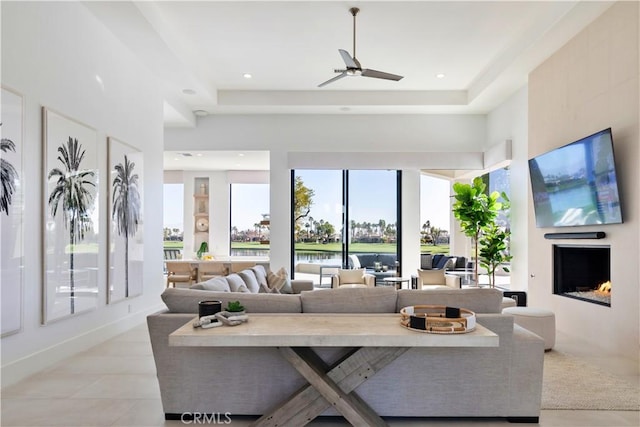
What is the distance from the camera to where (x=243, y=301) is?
2.75 meters

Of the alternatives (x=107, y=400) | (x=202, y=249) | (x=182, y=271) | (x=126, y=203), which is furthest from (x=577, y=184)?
(x=202, y=249)

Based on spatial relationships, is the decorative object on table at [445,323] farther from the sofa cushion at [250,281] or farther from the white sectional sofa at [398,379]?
the sofa cushion at [250,281]

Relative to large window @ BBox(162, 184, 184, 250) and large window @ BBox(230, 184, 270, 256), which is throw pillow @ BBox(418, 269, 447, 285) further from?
large window @ BBox(162, 184, 184, 250)

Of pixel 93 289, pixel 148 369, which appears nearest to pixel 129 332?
pixel 93 289

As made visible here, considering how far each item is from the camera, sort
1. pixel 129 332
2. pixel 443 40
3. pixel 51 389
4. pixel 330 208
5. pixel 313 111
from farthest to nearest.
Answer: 1. pixel 330 208
2. pixel 313 111
3. pixel 443 40
4. pixel 129 332
5. pixel 51 389

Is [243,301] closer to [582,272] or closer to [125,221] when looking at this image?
[125,221]

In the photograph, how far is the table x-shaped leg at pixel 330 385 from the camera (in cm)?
224

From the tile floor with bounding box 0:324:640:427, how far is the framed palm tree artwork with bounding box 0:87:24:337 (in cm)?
51

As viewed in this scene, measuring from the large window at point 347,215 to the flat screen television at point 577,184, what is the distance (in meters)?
3.19

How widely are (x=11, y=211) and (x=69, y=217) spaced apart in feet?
2.46

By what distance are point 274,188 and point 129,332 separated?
376 centimetres

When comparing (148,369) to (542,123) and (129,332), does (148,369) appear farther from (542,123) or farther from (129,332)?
(542,123)

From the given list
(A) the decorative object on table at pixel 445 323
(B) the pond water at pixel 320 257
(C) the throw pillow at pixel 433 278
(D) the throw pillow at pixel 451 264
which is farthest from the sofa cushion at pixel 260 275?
(D) the throw pillow at pixel 451 264

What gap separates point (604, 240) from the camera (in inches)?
165
